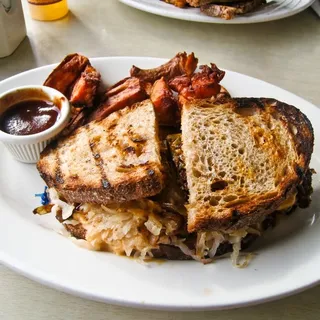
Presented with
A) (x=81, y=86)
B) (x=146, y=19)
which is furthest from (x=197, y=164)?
(x=146, y=19)

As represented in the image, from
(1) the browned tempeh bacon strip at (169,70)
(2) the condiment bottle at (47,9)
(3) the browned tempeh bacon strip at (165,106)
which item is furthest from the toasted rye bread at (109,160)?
(2) the condiment bottle at (47,9)

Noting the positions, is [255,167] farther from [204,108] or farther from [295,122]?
[204,108]

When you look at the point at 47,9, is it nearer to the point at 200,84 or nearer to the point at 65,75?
the point at 65,75

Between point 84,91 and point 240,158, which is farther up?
point 240,158

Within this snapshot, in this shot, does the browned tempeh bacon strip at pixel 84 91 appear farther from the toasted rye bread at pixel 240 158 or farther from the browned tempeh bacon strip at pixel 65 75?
the toasted rye bread at pixel 240 158

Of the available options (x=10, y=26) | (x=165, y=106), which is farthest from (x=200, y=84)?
(x=10, y=26)

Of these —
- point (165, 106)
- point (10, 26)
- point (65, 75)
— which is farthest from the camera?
point (10, 26)
